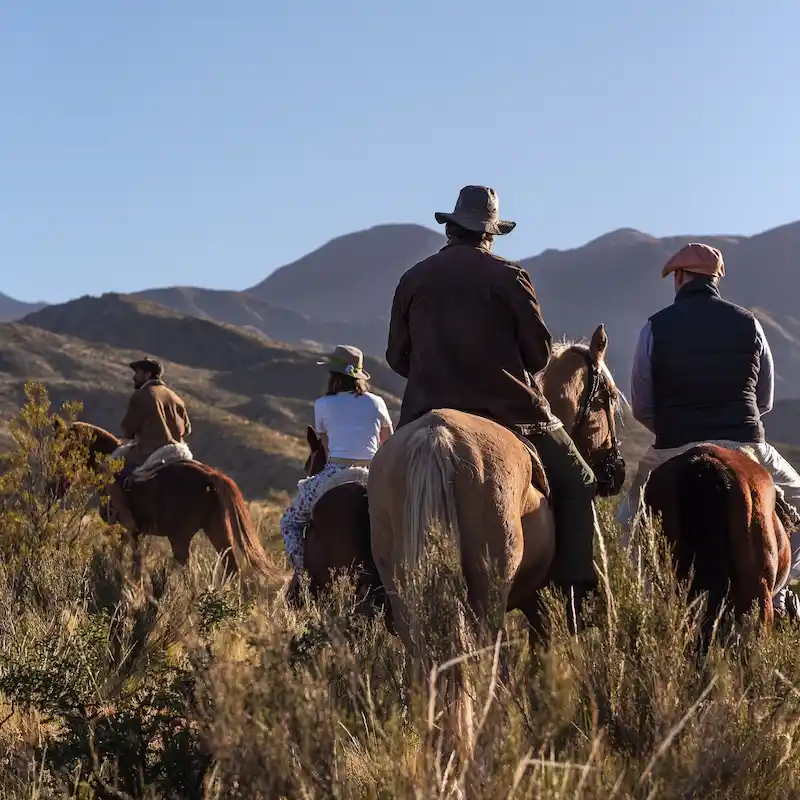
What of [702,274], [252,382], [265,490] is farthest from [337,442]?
[252,382]

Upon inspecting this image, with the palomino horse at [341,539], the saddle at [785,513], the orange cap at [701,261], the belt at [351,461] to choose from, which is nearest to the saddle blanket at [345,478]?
the palomino horse at [341,539]

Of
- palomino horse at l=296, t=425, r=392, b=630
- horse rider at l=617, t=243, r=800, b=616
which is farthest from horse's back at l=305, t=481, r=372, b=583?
horse rider at l=617, t=243, r=800, b=616

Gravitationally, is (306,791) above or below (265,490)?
above

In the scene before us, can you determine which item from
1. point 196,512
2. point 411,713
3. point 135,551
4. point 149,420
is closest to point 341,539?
point 411,713

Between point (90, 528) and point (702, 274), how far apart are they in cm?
610

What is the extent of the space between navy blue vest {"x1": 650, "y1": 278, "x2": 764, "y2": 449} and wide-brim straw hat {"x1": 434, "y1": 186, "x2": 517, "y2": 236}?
1195 mm

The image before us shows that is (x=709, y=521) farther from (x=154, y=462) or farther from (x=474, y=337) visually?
(x=154, y=462)

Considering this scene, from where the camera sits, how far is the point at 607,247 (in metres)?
163

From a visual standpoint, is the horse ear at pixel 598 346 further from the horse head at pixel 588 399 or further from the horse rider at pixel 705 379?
the horse rider at pixel 705 379

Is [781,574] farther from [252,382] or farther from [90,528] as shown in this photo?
[252,382]

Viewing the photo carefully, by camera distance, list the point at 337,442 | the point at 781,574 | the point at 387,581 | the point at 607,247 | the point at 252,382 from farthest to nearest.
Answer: the point at 607,247 → the point at 252,382 → the point at 337,442 → the point at 781,574 → the point at 387,581

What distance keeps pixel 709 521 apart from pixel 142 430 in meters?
7.48

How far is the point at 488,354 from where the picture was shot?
4.92 metres

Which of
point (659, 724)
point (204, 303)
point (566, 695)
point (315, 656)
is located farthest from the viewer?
point (204, 303)
